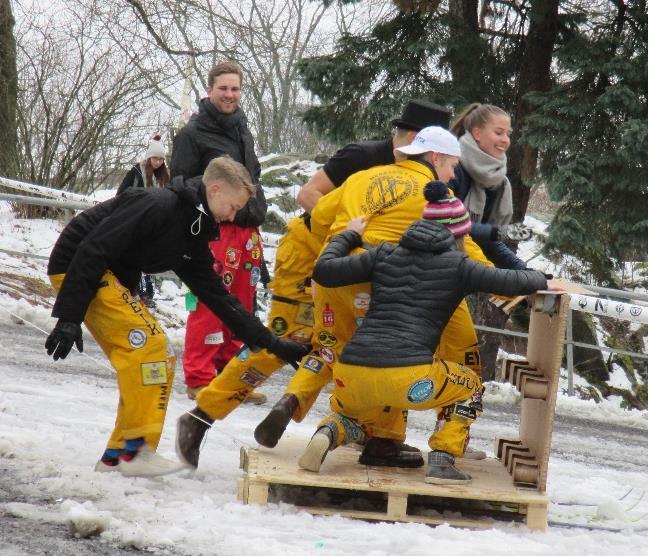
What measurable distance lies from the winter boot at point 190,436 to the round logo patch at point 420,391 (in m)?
1.11

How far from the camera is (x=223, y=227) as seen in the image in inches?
280

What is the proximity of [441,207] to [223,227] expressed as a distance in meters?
2.59

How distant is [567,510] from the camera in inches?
203

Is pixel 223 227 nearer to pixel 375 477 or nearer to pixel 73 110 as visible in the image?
pixel 375 477

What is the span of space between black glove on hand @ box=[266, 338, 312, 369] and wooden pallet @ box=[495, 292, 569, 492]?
3.41ft

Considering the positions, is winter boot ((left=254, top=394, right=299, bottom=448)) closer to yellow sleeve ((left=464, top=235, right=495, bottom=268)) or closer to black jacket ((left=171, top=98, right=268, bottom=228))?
yellow sleeve ((left=464, top=235, right=495, bottom=268))

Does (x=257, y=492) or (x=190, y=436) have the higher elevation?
(x=190, y=436)

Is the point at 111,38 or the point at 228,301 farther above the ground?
the point at 111,38

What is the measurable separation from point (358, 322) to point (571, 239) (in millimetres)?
5747

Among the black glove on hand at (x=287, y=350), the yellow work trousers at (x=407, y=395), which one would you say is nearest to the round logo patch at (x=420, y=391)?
the yellow work trousers at (x=407, y=395)

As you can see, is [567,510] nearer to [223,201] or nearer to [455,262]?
[455,262]

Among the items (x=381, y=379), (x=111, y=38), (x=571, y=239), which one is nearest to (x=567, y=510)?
(x=381, y=379)

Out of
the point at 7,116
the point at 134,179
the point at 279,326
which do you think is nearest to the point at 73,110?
the point at 7,116

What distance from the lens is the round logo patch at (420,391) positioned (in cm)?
467
